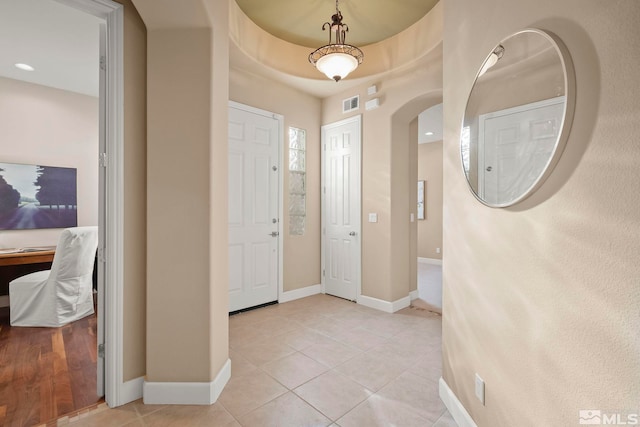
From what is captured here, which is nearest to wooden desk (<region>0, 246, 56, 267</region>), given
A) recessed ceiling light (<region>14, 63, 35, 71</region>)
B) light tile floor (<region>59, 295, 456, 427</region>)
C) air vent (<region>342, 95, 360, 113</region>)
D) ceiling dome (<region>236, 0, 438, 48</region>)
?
recessed ceiling light (<region>14, 63, 35, 71</region>)

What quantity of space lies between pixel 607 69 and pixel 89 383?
324cm

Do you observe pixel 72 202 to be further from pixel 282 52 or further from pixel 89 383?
pixel 282 52

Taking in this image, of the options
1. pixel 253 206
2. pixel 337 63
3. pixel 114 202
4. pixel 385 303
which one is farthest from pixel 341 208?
pixel 114 202

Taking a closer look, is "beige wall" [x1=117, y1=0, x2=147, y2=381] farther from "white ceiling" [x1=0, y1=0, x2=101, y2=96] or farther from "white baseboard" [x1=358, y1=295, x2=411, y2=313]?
"white baseboard" [x1=358, y1=295, x2=411, y2=313]

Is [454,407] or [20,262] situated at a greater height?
[20,262]

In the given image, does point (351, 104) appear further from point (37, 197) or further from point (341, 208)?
point (37, 197)

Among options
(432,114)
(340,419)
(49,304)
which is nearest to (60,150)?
(49,304)

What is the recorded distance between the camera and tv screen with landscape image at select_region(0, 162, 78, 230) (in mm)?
3598

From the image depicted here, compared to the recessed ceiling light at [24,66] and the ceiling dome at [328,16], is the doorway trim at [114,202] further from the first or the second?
the recessed ceiling light at [24,66]

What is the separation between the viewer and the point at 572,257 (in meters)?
0.94

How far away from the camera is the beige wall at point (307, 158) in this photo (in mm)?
3668

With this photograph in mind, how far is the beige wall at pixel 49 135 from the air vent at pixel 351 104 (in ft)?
11.8

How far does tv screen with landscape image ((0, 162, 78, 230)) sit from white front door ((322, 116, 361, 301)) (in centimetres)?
353

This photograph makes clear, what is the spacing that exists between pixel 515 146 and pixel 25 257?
4677 mm
